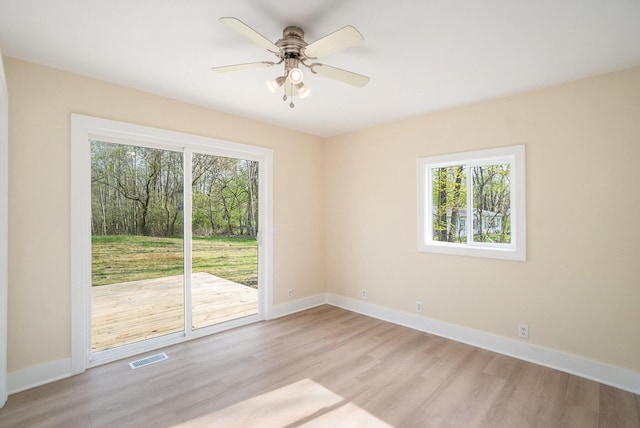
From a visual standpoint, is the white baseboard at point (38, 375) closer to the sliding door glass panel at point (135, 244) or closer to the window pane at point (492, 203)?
the sliding door glass panel at point (135, 244)

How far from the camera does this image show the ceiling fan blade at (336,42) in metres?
1.56

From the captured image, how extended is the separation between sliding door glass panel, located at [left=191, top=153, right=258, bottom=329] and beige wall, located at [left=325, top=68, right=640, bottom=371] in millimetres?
1827

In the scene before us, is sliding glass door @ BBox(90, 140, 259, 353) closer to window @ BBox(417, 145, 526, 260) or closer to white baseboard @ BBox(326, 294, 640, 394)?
white baseboard @ BBox(326, 294, 640, 394)

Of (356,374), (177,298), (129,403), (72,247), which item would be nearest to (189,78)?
(72,247)

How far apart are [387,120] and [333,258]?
7.04 feet

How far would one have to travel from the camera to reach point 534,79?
261 centimetres

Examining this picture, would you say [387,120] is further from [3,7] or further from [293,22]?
[3,7]

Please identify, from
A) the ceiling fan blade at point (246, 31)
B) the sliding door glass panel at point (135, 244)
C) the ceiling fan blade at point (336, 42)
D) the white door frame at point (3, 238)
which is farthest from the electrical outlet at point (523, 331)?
the white door frame at point (3, 238)

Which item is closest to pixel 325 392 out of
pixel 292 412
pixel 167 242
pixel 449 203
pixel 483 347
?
pixel 292 412

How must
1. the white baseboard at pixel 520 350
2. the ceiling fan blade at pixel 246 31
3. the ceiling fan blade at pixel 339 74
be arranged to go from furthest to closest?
the white baseboard at pixel 520 350 → the ceiling fan blade at pixel 339 74 → the ceiling fan blade at pixel 246 31

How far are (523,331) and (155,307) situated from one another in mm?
3703

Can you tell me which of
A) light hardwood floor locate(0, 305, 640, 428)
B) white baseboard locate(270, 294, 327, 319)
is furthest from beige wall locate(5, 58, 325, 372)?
white baseboard locate(270, 294, 327, 319)

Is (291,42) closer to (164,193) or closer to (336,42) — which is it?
(336,42)

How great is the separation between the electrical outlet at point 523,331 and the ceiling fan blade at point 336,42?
2944mm
